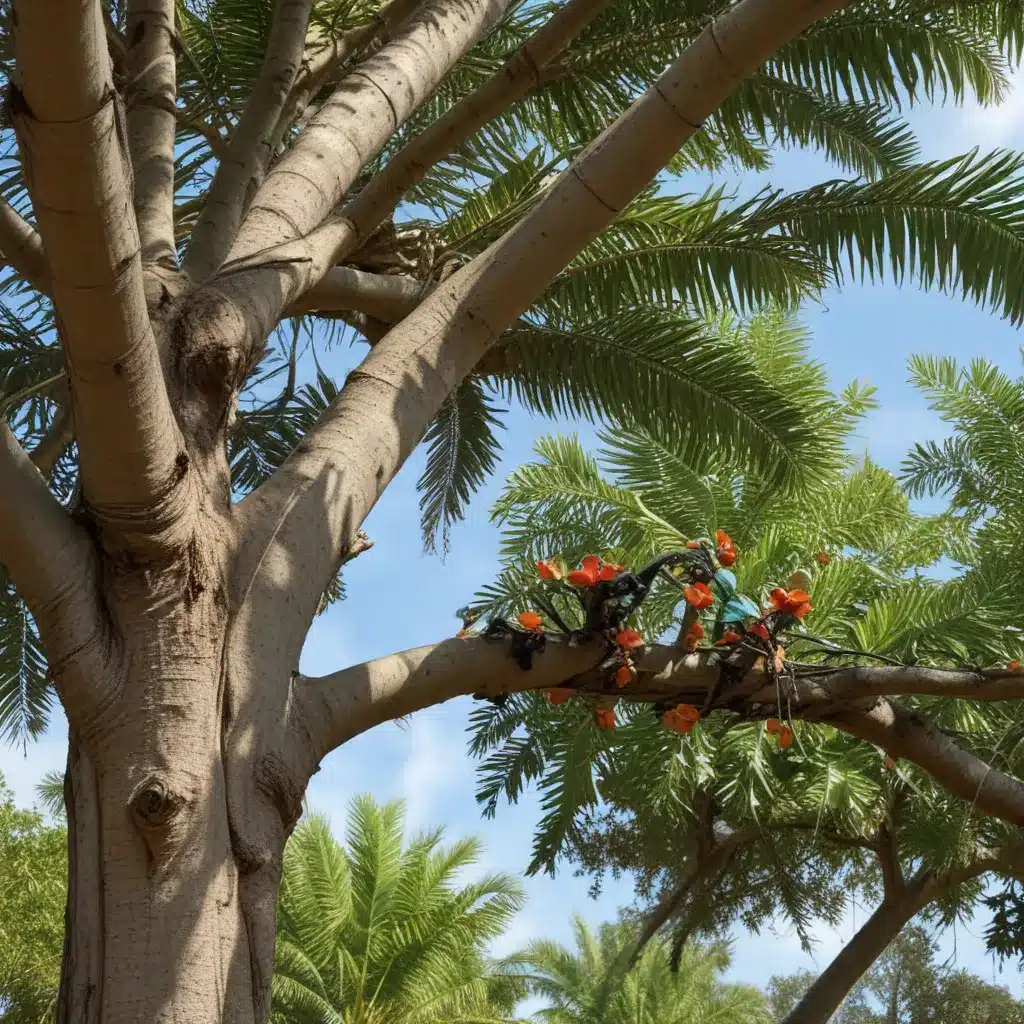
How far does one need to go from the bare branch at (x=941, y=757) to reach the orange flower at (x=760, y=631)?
391 mm

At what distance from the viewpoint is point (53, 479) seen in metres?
6.23

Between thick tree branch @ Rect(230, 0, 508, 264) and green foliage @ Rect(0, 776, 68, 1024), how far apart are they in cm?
1246

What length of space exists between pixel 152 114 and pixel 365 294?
2.97 ft

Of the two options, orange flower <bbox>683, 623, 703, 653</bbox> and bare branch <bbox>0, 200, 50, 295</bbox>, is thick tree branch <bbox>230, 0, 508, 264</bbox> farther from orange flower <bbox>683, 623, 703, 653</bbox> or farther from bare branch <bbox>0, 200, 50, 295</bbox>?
orange flower <bbox>683, 623, 703, 653</bbox>

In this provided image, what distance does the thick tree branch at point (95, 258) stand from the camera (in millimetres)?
1620

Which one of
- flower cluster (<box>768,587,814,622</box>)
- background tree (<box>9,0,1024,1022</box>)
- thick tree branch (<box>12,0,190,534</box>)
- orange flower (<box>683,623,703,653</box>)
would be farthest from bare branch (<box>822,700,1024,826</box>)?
thick tree branch (<box>12,0,190,534</box>)

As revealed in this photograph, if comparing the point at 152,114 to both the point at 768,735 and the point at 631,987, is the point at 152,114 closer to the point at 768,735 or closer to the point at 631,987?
the point at 768,735

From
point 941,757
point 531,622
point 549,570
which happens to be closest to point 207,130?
point 549,570

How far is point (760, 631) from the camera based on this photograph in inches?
131

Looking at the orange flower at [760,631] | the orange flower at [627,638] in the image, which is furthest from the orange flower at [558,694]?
the orange flower at [760,631]

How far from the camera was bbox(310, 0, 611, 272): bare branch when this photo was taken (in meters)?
3.64

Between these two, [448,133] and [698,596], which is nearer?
[698,596]

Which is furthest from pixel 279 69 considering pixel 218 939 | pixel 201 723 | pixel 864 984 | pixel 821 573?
pixel 864 984

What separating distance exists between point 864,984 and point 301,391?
20826mm
